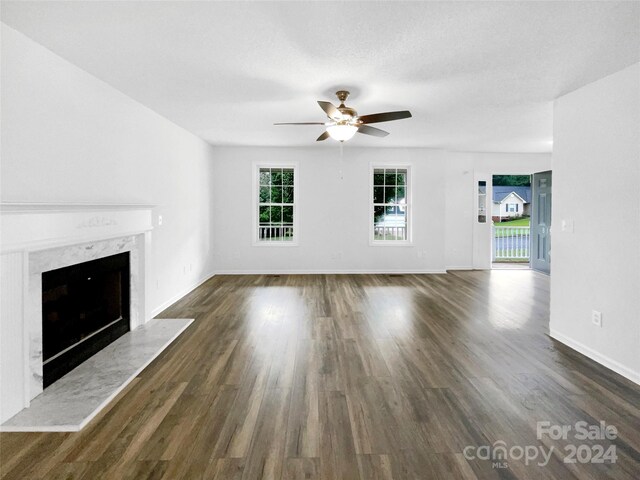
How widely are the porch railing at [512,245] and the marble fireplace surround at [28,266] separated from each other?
30.8 ft

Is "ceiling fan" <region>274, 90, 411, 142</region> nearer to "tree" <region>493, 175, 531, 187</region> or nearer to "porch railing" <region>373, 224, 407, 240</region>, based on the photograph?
"porch railing" <region>373, 224, 407, 240</region>

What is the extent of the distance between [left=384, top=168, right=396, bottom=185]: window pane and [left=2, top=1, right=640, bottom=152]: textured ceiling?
287 cm

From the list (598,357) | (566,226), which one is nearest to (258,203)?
(566,226)

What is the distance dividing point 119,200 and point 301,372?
8.55 feet

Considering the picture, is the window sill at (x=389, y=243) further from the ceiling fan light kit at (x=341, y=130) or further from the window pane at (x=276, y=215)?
the ceiling fan light kit at (x=341, y=130)

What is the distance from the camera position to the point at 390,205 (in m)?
7.19

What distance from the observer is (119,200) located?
3533 millimetres

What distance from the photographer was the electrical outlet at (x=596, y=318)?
299 centimetres

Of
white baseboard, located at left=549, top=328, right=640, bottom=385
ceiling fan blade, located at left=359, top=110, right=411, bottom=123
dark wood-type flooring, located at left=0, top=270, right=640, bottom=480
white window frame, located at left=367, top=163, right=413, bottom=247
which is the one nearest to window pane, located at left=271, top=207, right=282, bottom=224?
white window frame, located at left=367, top=163, right=413, bottom=247

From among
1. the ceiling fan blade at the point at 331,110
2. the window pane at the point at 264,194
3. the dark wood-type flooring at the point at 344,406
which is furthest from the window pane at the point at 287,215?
the ceiling fan blade at the point at 331,110

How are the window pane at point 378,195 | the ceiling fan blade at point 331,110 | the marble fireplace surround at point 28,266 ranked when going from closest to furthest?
the marble fireplace surround at point 28,266 → the ceiling fan blade at point 331,110 → the window pane at point 378,195

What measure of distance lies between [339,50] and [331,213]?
4477 mm

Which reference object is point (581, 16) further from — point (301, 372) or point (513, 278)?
point (513, 278)

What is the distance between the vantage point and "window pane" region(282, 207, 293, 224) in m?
7.11
